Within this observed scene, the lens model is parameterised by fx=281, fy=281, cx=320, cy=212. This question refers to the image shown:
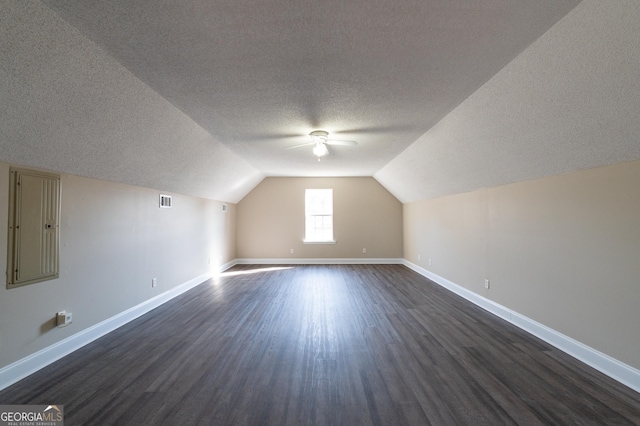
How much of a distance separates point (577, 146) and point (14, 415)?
4.80m

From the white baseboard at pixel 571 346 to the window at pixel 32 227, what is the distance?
498 centimetres

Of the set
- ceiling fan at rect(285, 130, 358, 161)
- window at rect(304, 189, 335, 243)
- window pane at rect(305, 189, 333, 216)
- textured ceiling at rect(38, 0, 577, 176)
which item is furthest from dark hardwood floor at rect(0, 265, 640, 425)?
window pane at rect(305, 189, 333, 216)

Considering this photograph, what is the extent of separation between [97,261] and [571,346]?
16.5 feet

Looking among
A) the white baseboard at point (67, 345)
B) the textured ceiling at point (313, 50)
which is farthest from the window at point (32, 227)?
the textured ceiling at point (313, 50)

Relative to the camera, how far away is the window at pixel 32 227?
232 cm

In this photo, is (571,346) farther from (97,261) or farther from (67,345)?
(97,261)

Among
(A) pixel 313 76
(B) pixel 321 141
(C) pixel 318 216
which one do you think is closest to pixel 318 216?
(C) pixel 318 216

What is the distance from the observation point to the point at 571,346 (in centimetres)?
272

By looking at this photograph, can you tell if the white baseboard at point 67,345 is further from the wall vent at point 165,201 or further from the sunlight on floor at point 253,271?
the sunlight on floor at point 253,271

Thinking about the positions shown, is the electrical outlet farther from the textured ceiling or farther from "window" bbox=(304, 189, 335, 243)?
"window" bbox=(304, 189, 335, 243)

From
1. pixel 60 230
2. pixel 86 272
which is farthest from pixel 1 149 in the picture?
pixel 86 272

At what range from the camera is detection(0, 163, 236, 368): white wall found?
2350 mm

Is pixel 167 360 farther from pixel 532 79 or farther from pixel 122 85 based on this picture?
pixel 532 79

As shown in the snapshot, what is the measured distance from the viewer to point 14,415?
6.27 ft
